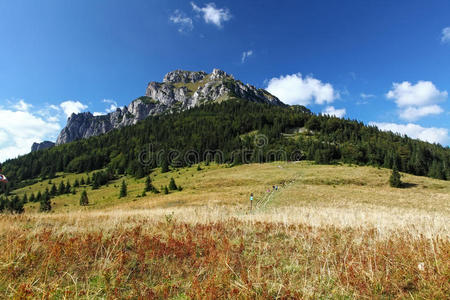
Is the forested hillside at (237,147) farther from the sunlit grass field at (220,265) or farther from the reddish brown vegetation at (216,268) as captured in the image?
the reddish brown vegetation at (216,268)

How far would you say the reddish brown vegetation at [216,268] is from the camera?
292 cm

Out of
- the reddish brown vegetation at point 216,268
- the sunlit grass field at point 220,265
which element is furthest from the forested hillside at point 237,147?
the reddish brown vegetation at point 216,268

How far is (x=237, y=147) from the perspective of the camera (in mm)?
115625

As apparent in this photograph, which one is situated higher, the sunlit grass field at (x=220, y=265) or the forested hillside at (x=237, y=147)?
the forested hillside at (x=237, y=147)

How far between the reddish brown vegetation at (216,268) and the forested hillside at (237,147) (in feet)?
276

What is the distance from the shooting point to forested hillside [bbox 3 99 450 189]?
303 feet

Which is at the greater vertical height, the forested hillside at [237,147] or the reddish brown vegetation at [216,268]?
the forested hillside at [237,147]

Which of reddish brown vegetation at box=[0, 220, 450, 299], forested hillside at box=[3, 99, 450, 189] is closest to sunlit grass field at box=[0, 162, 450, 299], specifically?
reddish brown vegetation at box=[0, 220, 450, 299]

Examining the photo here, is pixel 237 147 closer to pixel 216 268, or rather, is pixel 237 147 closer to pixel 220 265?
pixel 220 265

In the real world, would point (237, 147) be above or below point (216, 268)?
above

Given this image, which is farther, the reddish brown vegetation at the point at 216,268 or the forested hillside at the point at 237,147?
the forested hillside at the point at 237,147

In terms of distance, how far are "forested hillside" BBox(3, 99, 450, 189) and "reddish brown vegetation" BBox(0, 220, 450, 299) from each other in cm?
8406

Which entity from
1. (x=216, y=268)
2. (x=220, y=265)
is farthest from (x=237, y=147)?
→ (x=216, y=268)

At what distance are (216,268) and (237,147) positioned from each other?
11225cm
